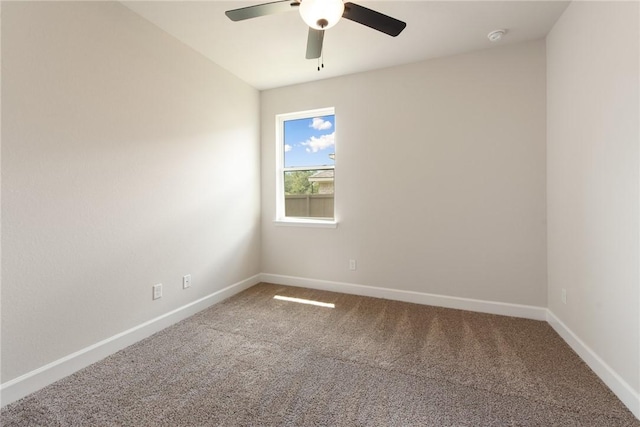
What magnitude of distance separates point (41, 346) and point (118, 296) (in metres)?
0.47

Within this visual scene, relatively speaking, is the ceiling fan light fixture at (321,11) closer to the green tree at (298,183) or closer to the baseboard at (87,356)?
the green tree at (298,183)

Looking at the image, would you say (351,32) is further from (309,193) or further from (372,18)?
(309,193)

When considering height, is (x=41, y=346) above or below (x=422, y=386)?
above

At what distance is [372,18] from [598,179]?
67.4 inches

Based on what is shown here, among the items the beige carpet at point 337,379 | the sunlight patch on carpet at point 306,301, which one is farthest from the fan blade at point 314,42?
the sunlight patch on carpet at point 306,301

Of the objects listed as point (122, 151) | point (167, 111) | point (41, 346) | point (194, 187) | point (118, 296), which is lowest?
point (41, 346)

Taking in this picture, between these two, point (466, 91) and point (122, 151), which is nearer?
point (122, 151)

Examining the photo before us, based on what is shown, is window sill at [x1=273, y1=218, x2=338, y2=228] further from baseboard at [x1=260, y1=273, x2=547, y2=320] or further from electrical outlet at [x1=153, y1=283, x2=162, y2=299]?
electrical outlet at [x1=153, y1=283, x2=162, y2=299]

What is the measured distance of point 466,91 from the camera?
2.69 metres

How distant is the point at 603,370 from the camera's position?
5.47 feet

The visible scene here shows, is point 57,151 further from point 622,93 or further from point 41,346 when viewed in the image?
point 622,93

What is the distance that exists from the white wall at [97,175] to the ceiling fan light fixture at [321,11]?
4.97ft

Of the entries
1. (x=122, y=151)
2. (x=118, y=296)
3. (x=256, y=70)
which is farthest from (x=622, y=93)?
(x=118, y=296)

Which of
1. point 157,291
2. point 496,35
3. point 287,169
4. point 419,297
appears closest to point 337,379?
point 419,297
